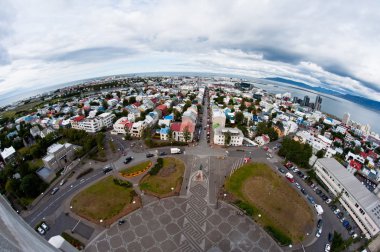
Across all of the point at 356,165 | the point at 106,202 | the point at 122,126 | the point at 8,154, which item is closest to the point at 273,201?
the point at 106,202

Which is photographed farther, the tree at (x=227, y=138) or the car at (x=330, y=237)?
the tree at (x=227, y=138)

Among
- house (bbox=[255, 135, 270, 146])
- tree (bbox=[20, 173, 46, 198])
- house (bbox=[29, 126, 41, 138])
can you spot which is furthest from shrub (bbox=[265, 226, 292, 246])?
house (bbox=[29, 126, 41, 138])

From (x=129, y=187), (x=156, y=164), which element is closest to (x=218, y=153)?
(x=156, y=164)

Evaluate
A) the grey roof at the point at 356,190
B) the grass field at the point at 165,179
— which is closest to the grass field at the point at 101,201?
the grass field at the point at 165,179

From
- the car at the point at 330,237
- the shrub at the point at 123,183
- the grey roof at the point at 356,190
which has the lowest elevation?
the car at the point at 330,237

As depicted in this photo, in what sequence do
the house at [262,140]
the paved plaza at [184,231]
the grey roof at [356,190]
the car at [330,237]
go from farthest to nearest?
1. the house at [262,140]
2. the grey roof at [356,190]
3. the car at [330,237]
4. the paved plaza at [184,231]

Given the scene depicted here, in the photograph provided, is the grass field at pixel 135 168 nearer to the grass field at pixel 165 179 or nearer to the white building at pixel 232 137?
the grass field at pixel 165 179

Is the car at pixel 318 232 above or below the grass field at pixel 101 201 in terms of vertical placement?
below

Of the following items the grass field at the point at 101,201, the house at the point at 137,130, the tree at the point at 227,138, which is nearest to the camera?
the grass field at the point at 101,201
